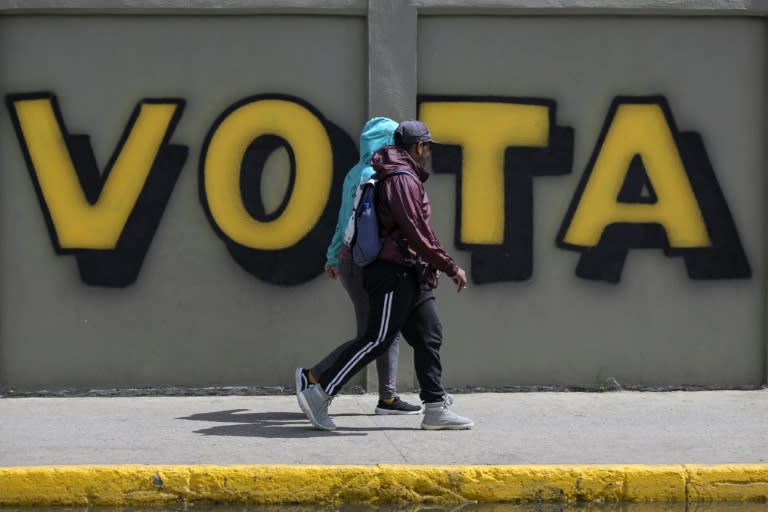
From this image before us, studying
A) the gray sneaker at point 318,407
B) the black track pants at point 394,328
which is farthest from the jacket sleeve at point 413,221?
the gray sneaker at point 318,407

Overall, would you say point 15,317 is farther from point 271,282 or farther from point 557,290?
point 557,290

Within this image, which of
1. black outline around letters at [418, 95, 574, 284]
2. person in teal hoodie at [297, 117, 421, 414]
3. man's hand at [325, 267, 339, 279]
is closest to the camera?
person in teal hoodie at [297, 117, 421, 414]

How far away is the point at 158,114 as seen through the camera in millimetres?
9266

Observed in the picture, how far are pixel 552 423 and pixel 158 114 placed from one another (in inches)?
122

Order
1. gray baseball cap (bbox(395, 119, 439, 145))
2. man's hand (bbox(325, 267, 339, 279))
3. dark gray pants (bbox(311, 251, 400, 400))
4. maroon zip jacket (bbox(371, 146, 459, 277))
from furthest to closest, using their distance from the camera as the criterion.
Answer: man's hand (bbox(325, 267, 339, 279)) → dark gray pants (bbox(311, 251, 400, 400)) → gray baseball cap (bbox(395, 119, 439, 145)) → maroon zip jacket (bbox(371, 146, 459, 277))

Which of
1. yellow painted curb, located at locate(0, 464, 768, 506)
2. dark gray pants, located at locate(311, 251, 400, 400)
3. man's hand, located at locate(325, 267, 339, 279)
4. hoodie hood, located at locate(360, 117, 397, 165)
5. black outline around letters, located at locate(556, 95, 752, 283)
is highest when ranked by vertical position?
hoodie hood, located at locate(360, 117, 397, 165)

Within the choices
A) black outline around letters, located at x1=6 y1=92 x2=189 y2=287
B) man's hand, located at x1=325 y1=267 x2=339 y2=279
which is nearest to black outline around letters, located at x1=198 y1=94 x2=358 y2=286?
black outline around letters, located at x1=6 y1=92 x2=189 y2=287

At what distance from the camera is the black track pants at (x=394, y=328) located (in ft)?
25.9

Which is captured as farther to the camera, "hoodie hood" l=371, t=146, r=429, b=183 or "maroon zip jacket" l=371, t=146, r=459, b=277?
"hoodie hood" l=371, t=146, r=429, b=183

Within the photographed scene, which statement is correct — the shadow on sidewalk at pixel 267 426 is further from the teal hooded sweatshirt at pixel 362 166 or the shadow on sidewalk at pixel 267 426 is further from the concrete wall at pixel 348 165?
the teal hooded sweatshirt at pixel 362 166

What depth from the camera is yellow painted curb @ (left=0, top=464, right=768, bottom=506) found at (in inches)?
269

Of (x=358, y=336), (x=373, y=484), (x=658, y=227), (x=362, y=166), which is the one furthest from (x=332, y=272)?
(x=658, y=227)

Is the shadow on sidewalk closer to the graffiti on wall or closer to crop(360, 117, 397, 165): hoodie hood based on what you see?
the graffiti on wall

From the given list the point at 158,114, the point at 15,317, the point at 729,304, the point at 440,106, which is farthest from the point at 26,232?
the point at 729,304
